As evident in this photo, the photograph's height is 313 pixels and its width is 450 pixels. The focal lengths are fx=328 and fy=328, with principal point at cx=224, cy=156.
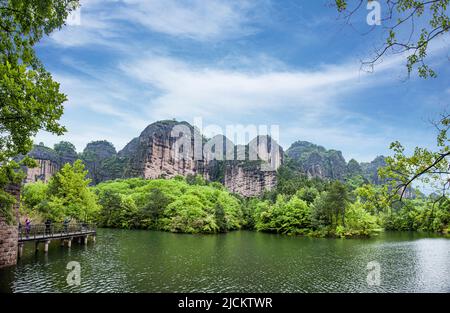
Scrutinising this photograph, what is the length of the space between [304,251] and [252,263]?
9.07m

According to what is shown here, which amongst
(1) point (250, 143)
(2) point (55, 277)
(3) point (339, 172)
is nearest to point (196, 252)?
(2) point (55, 277)

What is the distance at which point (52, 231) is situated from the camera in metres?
26.0

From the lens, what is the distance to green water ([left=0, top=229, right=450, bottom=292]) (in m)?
16.7

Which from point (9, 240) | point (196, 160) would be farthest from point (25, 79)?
point (196, 160)

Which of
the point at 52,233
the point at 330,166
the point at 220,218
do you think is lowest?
the point at 220,218

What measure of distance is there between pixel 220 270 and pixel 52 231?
565 inches

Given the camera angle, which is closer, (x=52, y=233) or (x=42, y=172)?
(x=52, y=233)

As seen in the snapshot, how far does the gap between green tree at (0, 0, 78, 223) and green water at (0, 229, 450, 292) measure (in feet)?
27.2

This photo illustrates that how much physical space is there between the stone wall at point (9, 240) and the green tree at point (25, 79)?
7.97 metres

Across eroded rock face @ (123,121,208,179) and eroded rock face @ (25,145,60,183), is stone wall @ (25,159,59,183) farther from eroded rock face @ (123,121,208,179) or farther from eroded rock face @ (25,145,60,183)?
eroded rock face @ (123,121,208,179)

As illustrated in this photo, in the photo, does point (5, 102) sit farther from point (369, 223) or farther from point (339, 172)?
point (339, 172)

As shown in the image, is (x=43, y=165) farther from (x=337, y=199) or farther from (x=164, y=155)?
(x=337, y=199)

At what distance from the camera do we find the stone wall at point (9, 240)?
17672 millimetres

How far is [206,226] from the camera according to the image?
49.0 m
